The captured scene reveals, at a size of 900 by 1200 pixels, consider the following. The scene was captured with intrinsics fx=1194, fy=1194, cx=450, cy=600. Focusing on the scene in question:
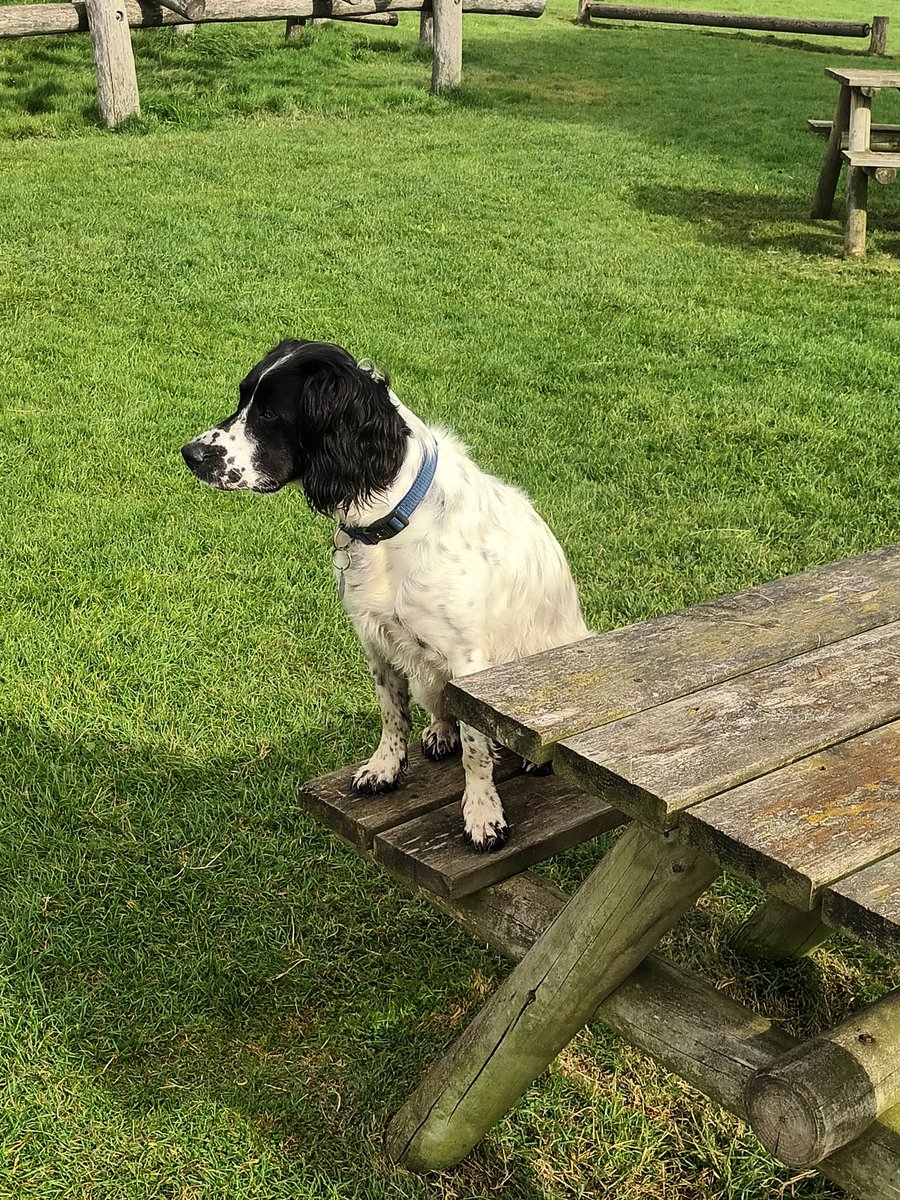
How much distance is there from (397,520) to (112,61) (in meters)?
10.5

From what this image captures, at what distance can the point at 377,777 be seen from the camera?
2889 mm

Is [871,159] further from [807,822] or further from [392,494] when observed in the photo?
[807,822]

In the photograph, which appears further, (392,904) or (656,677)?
(392,904)

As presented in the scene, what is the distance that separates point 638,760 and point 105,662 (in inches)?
109

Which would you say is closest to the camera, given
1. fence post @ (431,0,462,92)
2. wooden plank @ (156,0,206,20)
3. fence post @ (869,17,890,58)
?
wooden plank @ (156,0,206,20)

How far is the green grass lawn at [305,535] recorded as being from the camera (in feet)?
8.57

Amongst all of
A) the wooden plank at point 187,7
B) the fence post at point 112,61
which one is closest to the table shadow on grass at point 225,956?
the fence post at point 112,61

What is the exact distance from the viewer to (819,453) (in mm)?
5855

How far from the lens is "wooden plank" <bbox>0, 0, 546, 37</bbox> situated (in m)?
11.1

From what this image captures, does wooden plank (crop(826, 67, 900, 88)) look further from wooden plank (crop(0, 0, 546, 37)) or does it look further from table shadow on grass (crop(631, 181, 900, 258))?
wooden plank (crop(0, 0, 546, 37))

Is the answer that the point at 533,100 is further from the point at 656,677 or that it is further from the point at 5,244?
the point at 656,677

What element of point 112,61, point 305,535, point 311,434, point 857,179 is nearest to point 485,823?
point 311,434

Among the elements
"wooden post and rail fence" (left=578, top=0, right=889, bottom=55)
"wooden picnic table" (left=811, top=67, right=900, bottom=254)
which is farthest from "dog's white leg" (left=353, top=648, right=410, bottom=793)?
"wooden post and rail fence" (left=578, top=0, right=889, bottom=55)

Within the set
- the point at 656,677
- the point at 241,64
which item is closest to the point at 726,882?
the point at 656,677
